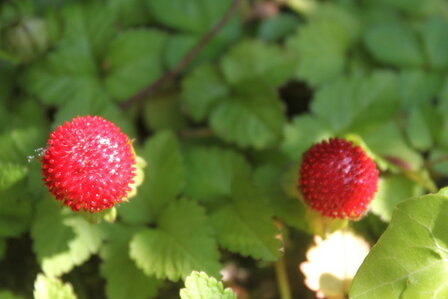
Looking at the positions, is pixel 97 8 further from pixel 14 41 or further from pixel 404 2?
pixel 404 2

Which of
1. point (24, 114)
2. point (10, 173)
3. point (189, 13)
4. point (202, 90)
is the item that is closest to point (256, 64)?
point (202, 90)

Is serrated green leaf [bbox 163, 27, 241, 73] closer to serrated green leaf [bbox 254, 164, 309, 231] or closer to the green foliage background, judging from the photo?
the green foliage background

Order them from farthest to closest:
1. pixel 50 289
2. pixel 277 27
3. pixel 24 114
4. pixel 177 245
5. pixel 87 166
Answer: pixel 277 27 → pixel 24 114 → pixel 177 245 → pixel 50 289 → pixel 87 166

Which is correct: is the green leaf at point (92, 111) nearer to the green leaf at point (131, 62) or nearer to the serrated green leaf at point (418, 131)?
the green leaf at point (131, 62)

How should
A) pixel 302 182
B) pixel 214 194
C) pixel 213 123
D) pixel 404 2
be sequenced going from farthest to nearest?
pixel 404 2
pixel 213 123
pixel 214 194
pixel 302 182

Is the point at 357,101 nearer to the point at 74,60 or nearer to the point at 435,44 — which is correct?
the point at 435,44

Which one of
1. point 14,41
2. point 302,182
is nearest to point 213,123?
point 302,182
